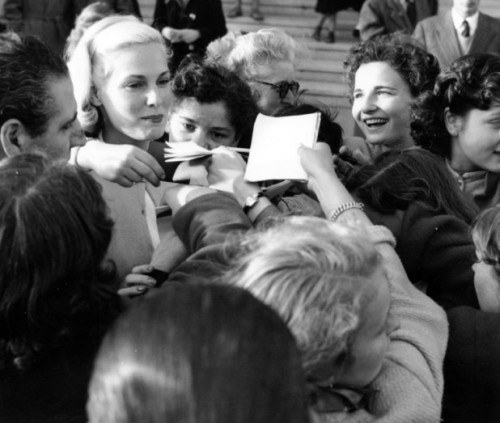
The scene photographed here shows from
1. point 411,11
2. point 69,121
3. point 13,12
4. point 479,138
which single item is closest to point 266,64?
point 479,138

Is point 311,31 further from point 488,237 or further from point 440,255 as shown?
point 488,237

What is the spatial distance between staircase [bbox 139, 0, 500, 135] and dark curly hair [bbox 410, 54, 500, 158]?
4158 mm

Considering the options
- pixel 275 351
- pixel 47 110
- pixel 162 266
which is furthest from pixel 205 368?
pixel 47 110

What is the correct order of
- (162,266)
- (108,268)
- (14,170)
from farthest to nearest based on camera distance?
(162,266), (108,268), (14,170)

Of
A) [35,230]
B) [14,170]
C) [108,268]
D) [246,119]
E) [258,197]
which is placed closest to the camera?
[35,230]

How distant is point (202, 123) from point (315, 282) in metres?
1.75

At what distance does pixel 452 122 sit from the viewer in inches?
113

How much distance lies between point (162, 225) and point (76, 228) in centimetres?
83

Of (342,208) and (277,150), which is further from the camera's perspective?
(277,150)

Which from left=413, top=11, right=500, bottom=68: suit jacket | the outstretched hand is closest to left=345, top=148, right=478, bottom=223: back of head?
the outstretched hand

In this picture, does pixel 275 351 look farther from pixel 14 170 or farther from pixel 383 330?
pixel 14 170

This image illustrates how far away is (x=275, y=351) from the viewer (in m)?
0.94

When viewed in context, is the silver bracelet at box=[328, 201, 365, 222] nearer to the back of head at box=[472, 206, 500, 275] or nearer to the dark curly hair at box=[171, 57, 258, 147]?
the back of head at box=[472, 206, 500, 275]

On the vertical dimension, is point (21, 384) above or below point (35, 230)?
below
